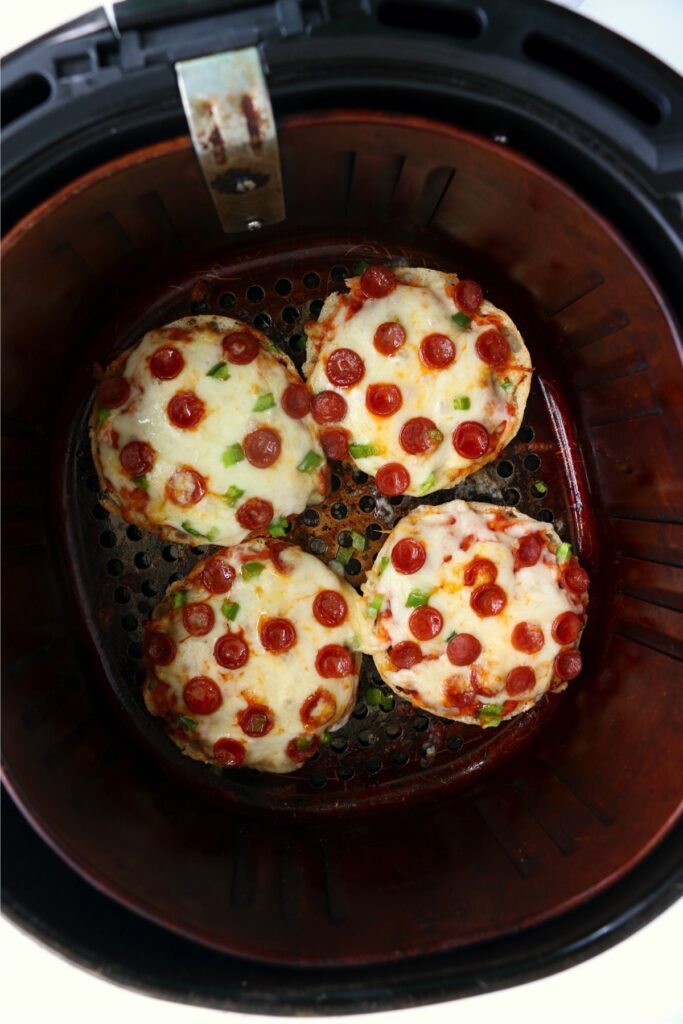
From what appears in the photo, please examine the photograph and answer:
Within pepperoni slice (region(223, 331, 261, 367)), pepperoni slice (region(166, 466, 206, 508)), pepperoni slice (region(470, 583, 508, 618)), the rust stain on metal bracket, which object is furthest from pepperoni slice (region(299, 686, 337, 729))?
the rust stain on metal bracket

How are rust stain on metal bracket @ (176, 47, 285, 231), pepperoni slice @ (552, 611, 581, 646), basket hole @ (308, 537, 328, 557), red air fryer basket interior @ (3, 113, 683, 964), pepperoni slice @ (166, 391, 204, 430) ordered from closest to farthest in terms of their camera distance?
rust stain on metal bracket @ (176, 47, 285, 231), red air fryer basket interior @ (3, 113, 683, 964), pepperoni slice @ (166, 391, 204, 430), pepperoni slice @ (552, 611, 581, 646), basket hole @ (308, 537, 328, 557)

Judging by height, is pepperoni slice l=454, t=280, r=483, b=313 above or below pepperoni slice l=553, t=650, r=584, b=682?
above

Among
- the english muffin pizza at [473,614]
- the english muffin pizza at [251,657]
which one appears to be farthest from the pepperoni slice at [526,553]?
the english muffin pizza at [251,657]

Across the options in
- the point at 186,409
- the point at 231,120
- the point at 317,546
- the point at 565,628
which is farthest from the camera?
the point at 317,546

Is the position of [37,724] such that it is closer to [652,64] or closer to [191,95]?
[191,95]

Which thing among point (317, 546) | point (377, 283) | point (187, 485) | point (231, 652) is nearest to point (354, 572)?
point (317, 546)

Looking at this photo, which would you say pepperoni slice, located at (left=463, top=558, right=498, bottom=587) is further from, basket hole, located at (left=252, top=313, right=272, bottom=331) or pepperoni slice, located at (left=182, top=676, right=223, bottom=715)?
basket hole, located at (left=252, top=313, right=272, bottom=331)

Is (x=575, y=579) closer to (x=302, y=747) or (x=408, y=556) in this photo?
(x=408, y=556)

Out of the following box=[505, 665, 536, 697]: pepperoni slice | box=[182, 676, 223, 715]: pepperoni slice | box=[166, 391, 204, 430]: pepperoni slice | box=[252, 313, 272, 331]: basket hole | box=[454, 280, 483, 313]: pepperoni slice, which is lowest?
box=[182, 676, 223, 715]: pepperoni slice
